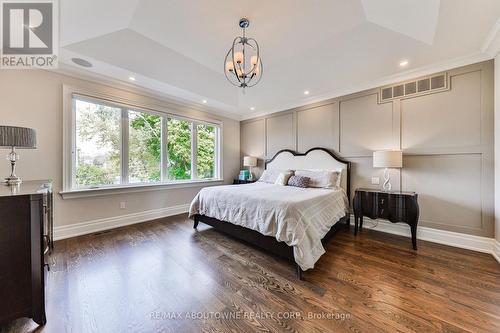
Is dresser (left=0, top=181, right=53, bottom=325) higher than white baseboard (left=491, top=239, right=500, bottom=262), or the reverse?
dresser (left=0, top=181, right=53, bottom=325)

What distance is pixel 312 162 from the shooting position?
4.21 m

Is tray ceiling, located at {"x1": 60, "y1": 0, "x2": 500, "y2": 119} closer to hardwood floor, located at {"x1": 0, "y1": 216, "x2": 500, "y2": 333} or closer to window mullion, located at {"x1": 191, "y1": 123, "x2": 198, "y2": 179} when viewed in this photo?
window mullion, located at {"x1": 191, "y1": 123, "x2": 198, "y2": 179}

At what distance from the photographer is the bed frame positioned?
2283 mm

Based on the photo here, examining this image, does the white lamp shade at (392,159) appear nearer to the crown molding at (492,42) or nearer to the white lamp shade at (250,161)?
the crown molding at (492,42)

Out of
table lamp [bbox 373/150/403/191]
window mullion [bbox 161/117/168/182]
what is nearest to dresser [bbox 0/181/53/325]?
window mullion [bbox 161/117/168/182]

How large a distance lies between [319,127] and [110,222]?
178 inches

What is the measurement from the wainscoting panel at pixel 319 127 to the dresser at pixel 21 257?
423 cm

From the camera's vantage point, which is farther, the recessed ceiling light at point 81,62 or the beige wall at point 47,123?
the recessed ceiling light at point 81,62

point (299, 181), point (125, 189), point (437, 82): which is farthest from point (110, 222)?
point (437, 82)

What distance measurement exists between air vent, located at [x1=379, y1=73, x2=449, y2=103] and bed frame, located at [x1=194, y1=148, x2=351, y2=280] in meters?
1.35

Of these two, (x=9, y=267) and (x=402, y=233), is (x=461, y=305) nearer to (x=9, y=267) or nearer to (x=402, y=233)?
(x=402, y=233)

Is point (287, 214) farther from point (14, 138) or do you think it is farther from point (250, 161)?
point (250, 161)

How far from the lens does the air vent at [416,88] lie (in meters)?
2.90

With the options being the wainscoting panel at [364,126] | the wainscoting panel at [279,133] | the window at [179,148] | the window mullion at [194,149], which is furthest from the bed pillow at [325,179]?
the window at [179,148]
